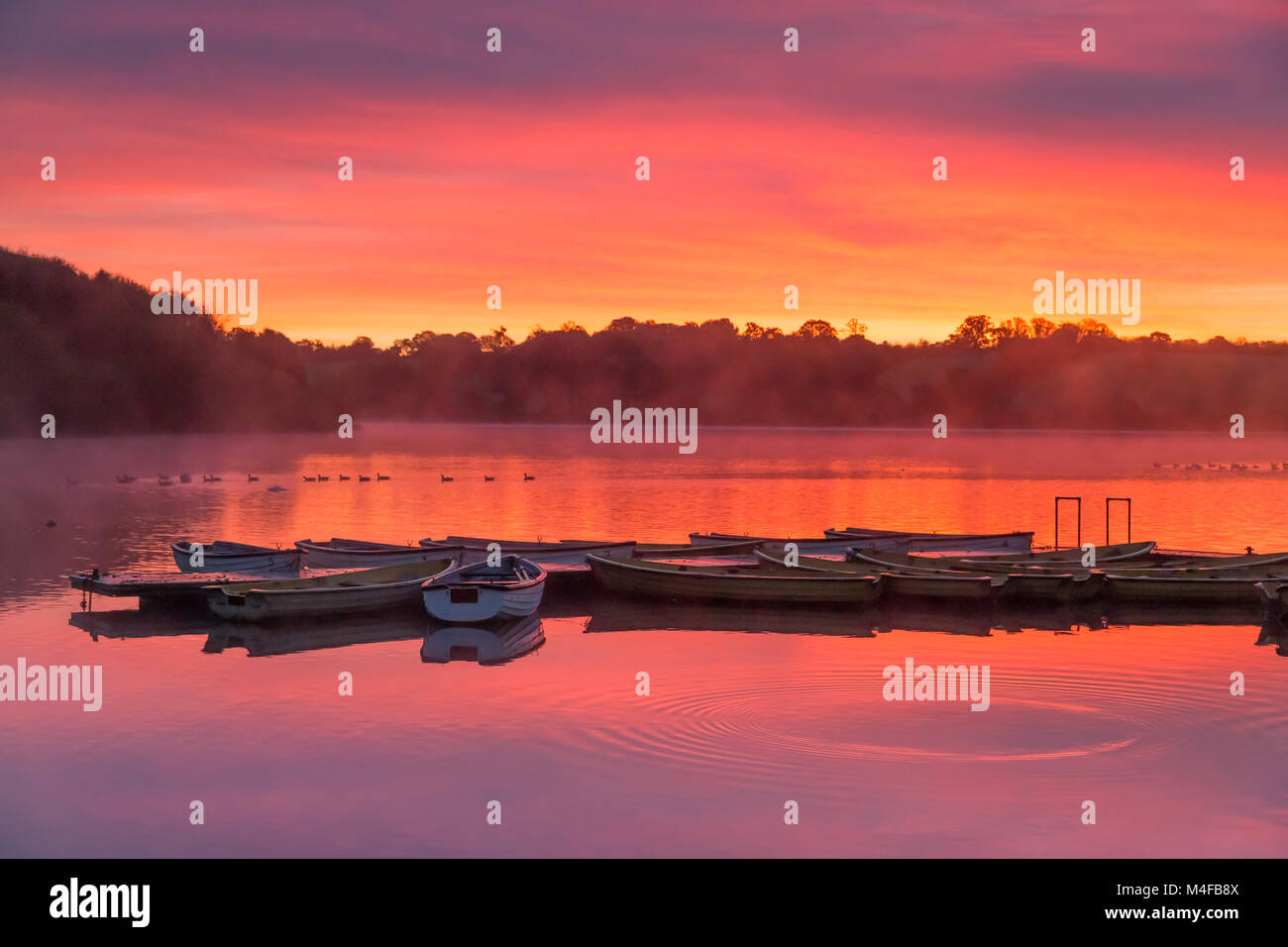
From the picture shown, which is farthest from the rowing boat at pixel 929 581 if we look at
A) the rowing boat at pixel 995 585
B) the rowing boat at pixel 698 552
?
the rowing boat at pixel 698 552

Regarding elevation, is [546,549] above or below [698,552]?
above

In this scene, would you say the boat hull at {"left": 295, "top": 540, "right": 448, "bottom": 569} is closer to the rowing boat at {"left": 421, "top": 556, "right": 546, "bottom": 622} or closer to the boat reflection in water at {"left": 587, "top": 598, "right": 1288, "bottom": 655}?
the rowing boat at {"left": 421, "top": 556, "right": 546, "bottom": 622}

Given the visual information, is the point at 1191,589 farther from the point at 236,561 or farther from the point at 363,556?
the point at 236,561

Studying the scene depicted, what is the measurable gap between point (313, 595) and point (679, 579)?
9371 millimetres

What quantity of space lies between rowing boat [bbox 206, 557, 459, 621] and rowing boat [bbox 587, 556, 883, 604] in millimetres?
5413

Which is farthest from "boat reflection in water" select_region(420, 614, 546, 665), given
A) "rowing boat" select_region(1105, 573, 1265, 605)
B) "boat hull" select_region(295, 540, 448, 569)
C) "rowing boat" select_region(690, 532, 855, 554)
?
"rowing boat" select_region(1105, 573, 1265, 605)

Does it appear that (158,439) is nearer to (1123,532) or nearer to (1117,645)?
(1123,532)

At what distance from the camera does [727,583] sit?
3206 cm

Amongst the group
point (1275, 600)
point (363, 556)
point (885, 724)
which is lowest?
point (885, 724)

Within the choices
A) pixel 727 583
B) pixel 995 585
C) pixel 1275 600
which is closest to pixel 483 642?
pixel 727 583

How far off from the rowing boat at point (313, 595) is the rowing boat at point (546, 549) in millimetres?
6624

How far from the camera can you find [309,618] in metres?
29.6
